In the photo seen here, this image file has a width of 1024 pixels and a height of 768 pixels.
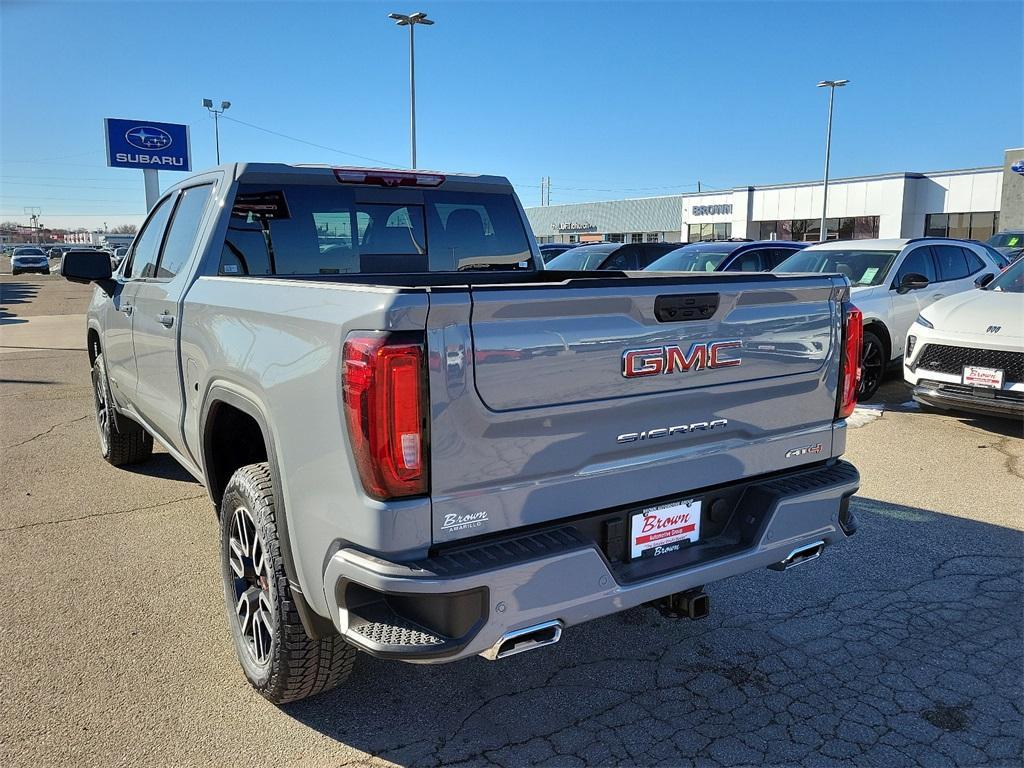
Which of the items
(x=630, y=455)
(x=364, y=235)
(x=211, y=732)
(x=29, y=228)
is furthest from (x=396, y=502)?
(x=29, y=228)

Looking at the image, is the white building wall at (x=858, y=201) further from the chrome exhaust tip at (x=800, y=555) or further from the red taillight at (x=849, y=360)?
the chrome exhaust tip at (x=800, y=555)

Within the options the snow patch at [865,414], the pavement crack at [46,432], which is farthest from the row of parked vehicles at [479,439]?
the snow patch at [865,414]

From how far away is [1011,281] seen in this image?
7520mm

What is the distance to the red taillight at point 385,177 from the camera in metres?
4.08

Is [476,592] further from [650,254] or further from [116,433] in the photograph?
[650,254]

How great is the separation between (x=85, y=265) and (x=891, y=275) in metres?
8.07

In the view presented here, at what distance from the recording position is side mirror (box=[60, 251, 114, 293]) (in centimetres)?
485

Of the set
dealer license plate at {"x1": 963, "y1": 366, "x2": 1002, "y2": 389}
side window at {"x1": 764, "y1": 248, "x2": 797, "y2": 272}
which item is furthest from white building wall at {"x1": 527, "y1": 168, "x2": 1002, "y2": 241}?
dealer license plate at {"x1": 963, "y1": 366, "x2": 1002, "y2": 389}

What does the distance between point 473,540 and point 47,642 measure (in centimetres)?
234

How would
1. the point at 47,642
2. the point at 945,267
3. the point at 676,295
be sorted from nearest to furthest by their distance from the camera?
the point at 676,295
the point at 47,642
the point at 945,267

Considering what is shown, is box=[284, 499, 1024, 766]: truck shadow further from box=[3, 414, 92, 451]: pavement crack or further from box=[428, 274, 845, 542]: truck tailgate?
box=[3, 414, 92, 451]: pavement crack

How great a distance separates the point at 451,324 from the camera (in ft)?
7.19

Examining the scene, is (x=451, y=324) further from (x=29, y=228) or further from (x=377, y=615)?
(x=29, y=228)

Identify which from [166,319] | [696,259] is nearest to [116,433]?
[166,319]
